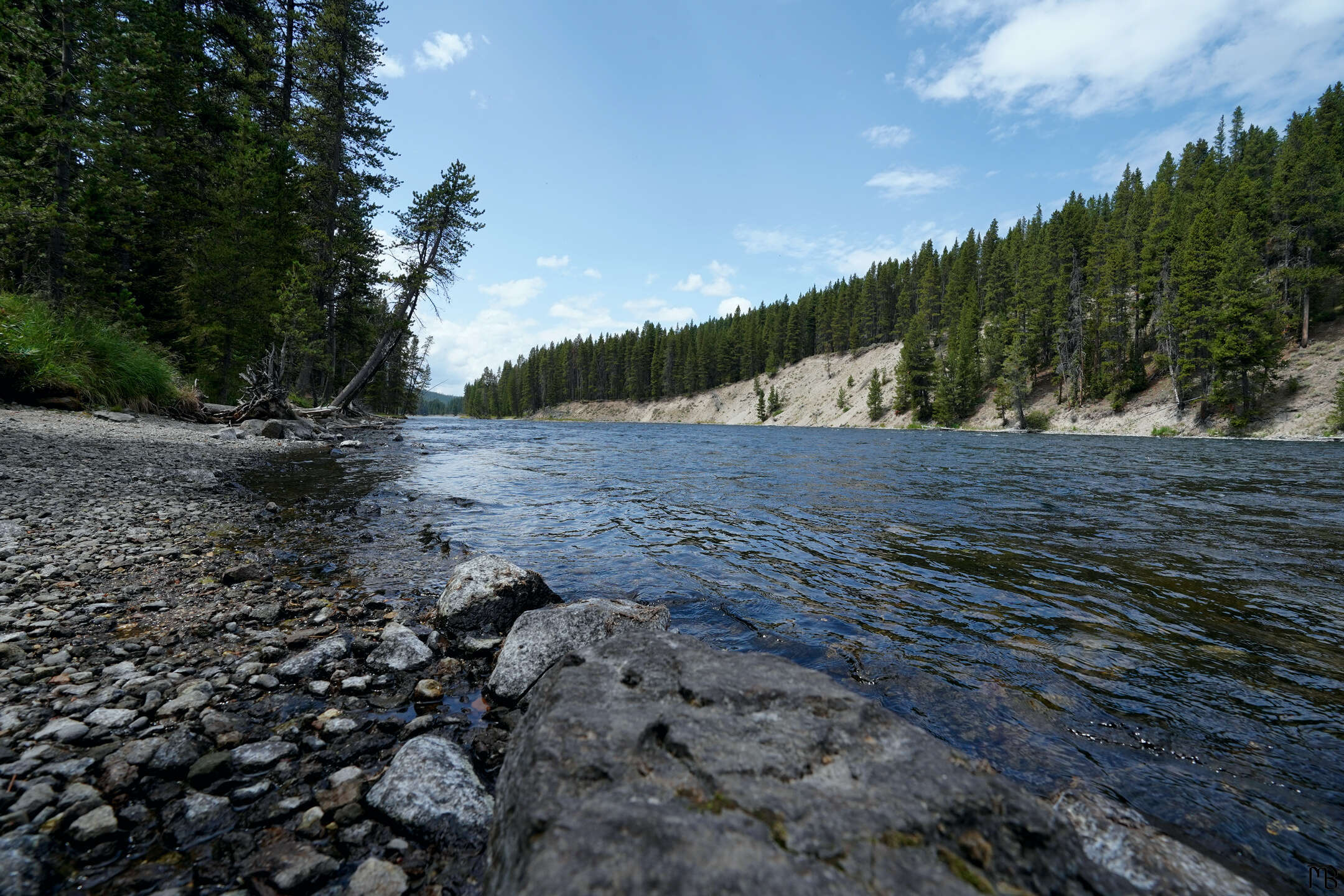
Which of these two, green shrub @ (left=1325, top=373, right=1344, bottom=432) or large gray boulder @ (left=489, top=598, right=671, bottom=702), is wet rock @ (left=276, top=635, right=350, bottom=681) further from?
green shrub @ (left=1325, top=373, right=1344, bottom=432)

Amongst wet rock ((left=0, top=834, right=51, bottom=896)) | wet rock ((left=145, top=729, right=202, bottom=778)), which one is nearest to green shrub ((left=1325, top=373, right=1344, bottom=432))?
wet rock ((left=145, top=729, right=202, bottom=778))

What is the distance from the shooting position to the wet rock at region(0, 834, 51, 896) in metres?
1.73

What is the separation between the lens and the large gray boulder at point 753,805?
1.38m

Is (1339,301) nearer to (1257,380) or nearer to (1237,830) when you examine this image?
(1257,380)

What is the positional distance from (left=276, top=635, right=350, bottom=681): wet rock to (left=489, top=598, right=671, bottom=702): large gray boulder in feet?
4.02

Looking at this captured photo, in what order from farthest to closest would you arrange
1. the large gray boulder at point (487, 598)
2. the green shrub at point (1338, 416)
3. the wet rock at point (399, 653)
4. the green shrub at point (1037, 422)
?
1. the green shrub at point (1037, 422)
2. the green shrub at point (1338, 416)
3. the large gray boulder at point (487, 598)
4. the wet rock at point (399, 653)

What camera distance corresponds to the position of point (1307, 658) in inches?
174

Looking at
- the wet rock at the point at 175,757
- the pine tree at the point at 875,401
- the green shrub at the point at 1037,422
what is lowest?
the wet rock at the point at 175,757

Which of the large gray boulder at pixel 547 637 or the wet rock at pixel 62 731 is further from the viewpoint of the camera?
the large gray boulder at pixel 547 637

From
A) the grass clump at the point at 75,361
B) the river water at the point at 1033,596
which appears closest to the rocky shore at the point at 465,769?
the river water at the point at 1033,596

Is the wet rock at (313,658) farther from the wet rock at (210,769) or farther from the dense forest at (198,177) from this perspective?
the dense forest at (198,177)

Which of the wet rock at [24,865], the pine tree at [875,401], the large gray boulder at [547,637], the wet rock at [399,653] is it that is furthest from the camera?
the pine tree at [875,401]

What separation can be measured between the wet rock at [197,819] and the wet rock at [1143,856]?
12.0ft

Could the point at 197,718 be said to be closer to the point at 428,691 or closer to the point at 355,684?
the point at 355,684
